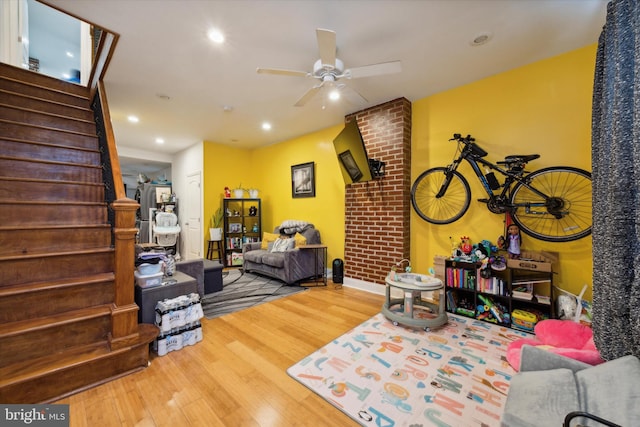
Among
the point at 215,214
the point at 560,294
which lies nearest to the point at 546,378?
the point at 560,294

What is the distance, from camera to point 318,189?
477 cm

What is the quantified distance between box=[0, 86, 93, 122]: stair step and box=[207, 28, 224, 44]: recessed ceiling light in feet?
7.54

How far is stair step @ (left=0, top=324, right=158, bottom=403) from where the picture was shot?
1.48 meters

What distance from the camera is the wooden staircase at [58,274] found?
5.31 feet

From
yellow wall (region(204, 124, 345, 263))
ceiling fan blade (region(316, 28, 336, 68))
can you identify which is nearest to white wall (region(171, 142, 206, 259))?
yellow wall (region(204, 124, 345, 263))

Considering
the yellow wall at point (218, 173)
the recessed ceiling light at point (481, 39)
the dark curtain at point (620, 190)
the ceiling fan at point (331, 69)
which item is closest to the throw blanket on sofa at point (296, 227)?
the yellow wall at point (218, 173)

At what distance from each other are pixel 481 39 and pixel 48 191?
4342 mm

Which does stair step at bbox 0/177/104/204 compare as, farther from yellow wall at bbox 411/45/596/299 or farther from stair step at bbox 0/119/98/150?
yellow wall at bbox 411/45/596/299

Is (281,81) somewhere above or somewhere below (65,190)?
above

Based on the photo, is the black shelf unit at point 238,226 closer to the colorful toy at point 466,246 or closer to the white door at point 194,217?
the white door at point 194,217

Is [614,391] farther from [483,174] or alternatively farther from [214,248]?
[214,248]

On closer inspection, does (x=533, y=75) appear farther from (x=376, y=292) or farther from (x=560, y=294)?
(x=376, y=292)

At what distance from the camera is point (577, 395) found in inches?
42.0

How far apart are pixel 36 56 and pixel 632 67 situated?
27.7 ft
